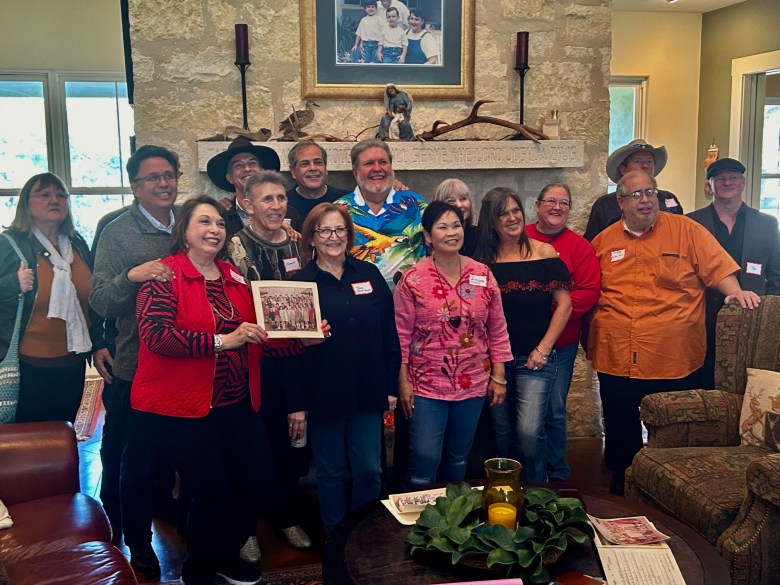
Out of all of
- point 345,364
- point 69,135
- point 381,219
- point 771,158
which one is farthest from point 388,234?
point 771,158

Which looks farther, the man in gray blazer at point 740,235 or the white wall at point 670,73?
the white wall at point 670,73

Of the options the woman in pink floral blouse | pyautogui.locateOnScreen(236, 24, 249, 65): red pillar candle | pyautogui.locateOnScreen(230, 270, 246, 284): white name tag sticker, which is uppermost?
pyautogui.locateOnScreen(236, 24, 249, 65): red pillar candle

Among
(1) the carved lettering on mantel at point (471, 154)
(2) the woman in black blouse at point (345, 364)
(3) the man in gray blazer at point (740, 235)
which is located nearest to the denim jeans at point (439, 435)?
(2) the woman in black blouse at point (345, 364)

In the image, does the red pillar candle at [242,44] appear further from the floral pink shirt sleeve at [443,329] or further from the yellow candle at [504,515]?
the yellow candle at [504,515]

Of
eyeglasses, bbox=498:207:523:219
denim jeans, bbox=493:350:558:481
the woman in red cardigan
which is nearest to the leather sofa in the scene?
the woman in red cardigan

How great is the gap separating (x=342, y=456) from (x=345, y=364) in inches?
14.4

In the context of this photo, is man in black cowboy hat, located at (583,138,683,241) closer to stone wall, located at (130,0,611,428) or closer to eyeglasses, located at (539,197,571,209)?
stone wall, located at (130,0,611,428)

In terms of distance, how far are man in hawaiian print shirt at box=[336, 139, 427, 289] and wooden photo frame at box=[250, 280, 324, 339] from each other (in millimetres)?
Answer: 618

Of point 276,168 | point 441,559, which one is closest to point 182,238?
point 276,168

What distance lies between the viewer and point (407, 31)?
405 centimetres

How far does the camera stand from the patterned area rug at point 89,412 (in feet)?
15.4

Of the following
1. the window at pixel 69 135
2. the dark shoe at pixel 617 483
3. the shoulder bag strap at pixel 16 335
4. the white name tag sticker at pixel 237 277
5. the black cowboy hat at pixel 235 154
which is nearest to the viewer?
the white name tag sticker at pixel 237 277

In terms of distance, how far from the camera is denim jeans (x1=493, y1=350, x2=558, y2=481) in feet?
10.0

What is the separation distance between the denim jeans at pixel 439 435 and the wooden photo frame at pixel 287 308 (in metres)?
0.57
